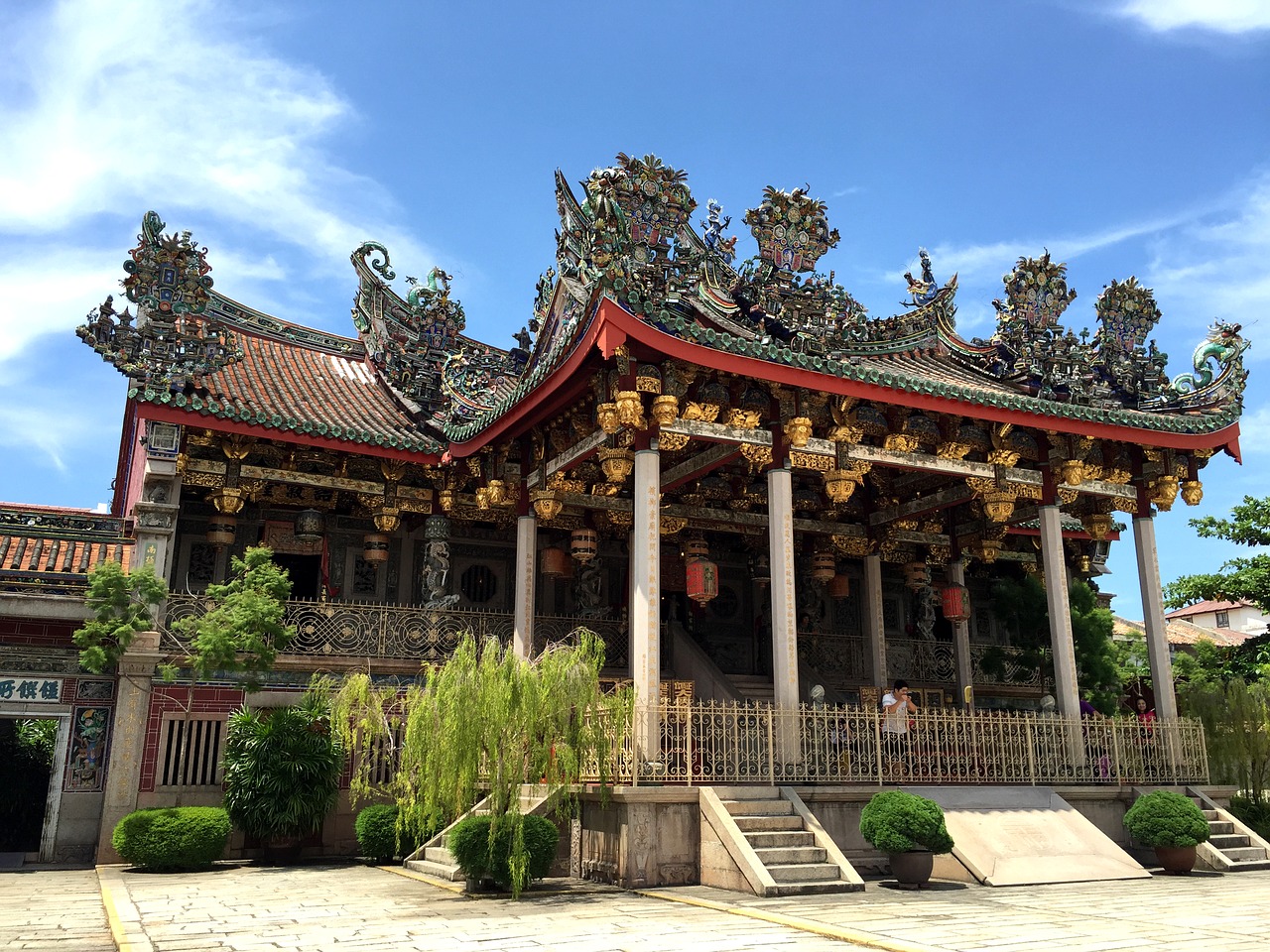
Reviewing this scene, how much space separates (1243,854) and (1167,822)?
4.58 feet

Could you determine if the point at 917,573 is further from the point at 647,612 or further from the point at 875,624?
the point at 647,612

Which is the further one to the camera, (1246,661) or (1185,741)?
(1246,661)

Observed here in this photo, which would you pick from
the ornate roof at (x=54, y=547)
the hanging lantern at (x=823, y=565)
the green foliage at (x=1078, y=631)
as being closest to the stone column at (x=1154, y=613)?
the green foliage at (x=1078, y=631)

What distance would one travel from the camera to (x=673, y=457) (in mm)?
16266

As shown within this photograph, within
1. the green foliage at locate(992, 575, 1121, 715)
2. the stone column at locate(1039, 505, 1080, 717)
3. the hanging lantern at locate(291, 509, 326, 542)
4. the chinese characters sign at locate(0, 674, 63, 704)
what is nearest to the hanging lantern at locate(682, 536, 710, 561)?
the stone column at locate(1039, 505, 1080, 717)

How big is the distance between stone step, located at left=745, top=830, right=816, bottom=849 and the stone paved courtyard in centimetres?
70

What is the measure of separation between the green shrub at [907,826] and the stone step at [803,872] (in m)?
0.65

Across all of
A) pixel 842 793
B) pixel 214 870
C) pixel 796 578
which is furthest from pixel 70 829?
pixel 796 578

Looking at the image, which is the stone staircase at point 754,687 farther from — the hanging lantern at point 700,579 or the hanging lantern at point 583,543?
the hanging lantern at point 583,543

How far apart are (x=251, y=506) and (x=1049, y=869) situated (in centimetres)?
1278

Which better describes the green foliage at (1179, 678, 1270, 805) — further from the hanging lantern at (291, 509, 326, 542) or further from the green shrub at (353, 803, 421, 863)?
the hanging lantern at (291, 509, 326, 542)

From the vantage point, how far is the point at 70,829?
1388 centimetres

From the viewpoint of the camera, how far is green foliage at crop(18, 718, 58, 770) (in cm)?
2056

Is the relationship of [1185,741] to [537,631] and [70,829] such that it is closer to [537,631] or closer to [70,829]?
[537,631]
